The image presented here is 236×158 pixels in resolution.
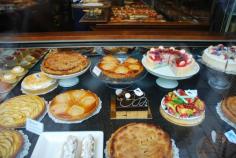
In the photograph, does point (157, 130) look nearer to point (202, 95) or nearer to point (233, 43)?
point (202, 95)

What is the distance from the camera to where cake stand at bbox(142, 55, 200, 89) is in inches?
78.6

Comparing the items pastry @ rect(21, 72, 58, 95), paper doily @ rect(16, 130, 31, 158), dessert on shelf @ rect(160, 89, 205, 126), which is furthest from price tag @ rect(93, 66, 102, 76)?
paper doily @ rect(16, 130, 31, 158)

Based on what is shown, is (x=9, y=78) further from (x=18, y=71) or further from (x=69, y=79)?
(x=69, y=79)

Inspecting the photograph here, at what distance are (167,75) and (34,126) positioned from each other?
3.96ft

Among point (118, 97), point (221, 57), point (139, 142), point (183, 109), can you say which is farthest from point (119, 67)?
point (221, 57)

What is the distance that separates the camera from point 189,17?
159 inches

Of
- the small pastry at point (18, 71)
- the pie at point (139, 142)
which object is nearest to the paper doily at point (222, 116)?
the pie at point (139, 142)

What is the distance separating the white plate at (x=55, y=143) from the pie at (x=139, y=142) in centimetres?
7

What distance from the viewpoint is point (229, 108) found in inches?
69.3

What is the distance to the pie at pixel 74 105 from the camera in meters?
1.70

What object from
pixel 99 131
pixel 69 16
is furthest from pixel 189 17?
pixel 99 131

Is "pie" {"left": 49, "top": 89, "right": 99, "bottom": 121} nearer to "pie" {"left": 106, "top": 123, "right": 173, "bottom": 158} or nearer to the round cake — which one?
"pie" {"left": 106, "top": 123, "right": 173, "bottom": 158}

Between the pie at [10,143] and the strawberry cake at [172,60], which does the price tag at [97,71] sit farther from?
the pie at [10,143]

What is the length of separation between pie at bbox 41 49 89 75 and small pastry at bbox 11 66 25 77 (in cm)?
25
